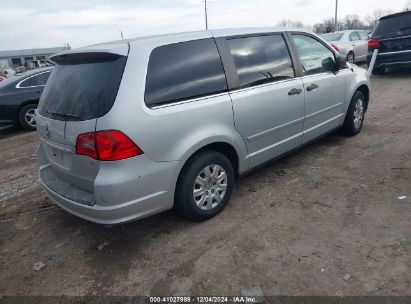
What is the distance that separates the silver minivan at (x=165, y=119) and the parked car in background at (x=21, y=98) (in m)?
5.33

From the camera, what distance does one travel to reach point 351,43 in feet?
44.9

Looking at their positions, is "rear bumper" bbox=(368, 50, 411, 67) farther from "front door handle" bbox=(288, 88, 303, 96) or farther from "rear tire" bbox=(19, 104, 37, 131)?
"rear tire" bbox=(19, 104, 37, 131)

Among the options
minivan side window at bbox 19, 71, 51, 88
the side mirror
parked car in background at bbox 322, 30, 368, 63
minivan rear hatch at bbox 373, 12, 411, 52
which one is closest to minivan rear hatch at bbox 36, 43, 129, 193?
the side mirror

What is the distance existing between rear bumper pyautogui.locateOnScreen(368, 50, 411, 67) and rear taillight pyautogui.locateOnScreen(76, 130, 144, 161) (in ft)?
31.0

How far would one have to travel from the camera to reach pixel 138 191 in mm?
2779

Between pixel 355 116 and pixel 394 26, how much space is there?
5.99 m

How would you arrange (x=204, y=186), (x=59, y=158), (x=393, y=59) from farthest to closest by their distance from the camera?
(x=393, y=59) < (x=204, y=186) < (x=59, y=158)

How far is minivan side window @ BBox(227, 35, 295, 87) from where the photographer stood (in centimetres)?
353

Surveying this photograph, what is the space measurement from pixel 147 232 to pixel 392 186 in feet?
8.88

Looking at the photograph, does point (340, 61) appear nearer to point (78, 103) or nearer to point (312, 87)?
point (312, 87)

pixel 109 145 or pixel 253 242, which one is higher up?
pixel 109 145

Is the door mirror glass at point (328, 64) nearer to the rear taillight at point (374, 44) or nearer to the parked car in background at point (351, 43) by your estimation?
the rear taillight at point (374, 44)

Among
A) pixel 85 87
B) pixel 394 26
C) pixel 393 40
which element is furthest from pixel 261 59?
pixel 394 26

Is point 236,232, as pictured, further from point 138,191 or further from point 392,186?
point 392,186
